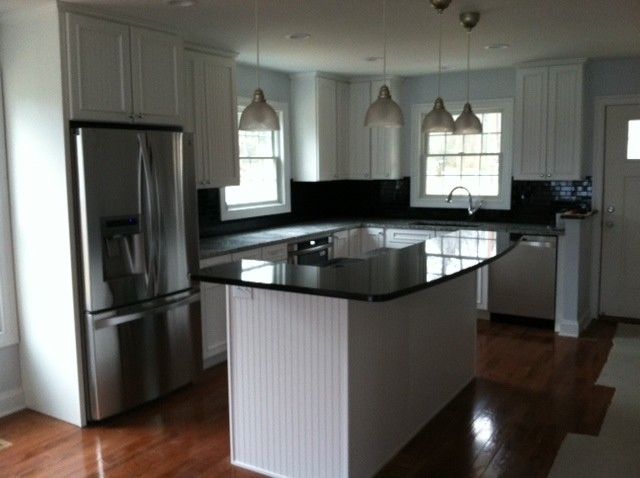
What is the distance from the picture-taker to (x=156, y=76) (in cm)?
392

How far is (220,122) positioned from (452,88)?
8.67 ft

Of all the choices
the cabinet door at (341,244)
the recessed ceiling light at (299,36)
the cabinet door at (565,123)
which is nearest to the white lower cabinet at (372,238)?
the cabinet door at (341,244)

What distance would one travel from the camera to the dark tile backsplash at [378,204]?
17.7ft

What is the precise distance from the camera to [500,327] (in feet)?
18.4

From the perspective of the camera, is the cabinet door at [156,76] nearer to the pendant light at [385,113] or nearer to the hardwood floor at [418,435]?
the pendant light at [385,113]

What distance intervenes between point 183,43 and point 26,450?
2678mm

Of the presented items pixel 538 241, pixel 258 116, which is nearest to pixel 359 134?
pixel 538 241

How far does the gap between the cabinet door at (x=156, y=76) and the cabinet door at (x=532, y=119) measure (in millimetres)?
3125

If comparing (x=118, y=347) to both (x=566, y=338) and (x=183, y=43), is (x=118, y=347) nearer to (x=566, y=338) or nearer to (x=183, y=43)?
(x=183, y=43)

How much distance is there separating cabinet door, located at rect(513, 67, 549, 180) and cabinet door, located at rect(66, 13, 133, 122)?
3.52 metres

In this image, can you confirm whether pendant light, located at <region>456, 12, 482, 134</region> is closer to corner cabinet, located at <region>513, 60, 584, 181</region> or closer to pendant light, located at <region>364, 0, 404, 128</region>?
pendant light, located at <region>364, 0, 404, 128</region>

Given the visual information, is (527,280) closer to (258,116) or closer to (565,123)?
(565,123)

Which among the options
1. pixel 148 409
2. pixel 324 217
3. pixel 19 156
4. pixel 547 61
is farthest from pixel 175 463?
pixel 547 61

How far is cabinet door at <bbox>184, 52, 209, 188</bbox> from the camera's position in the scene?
446 cm
